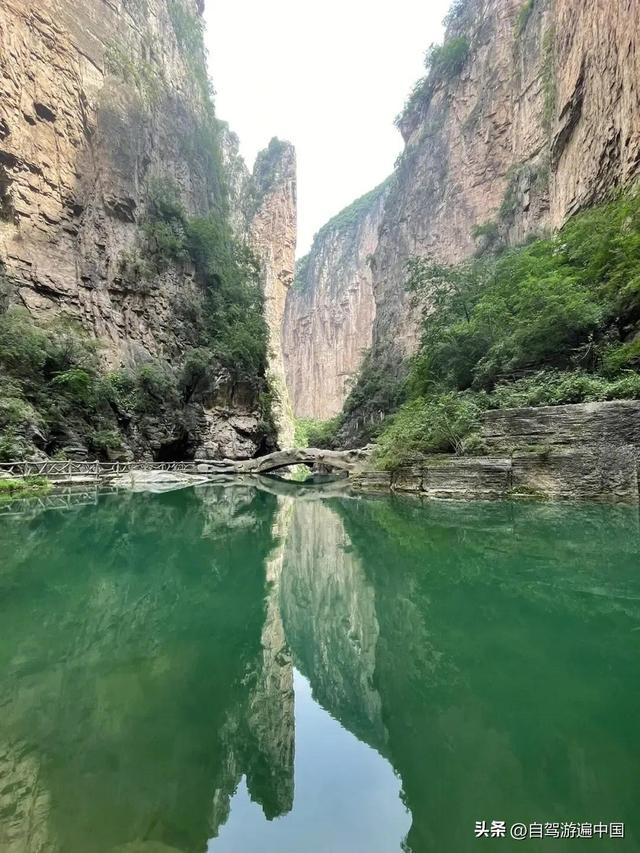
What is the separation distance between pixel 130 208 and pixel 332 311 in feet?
156

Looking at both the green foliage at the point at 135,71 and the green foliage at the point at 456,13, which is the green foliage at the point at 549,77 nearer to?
the green foliage at the point at 456,13

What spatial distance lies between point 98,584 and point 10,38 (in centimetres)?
2353

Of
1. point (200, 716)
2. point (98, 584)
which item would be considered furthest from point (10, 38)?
point (200, 716)

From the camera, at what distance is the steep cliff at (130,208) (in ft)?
59.4

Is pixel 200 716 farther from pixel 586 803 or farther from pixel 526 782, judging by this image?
pixel 586 803

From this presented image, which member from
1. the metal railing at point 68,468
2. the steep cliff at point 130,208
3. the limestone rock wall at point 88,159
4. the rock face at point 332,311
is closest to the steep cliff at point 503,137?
the steep cliff at point 130,208

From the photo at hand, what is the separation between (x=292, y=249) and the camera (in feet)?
162

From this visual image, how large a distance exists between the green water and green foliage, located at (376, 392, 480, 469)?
222 inches

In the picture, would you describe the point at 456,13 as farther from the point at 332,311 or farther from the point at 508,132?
the point at 332,311

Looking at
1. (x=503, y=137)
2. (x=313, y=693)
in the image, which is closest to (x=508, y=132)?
(x=503, y=137)

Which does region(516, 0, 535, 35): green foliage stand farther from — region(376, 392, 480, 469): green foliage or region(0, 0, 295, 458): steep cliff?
region(376, 392, 480, 469): green foliage

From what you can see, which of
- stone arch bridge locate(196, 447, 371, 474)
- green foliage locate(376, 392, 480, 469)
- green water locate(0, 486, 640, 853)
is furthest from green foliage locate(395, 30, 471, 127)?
green water locate(0, 486, 640, 853)

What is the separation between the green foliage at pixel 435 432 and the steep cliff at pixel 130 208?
34.7ft

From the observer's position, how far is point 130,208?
75.5ft
